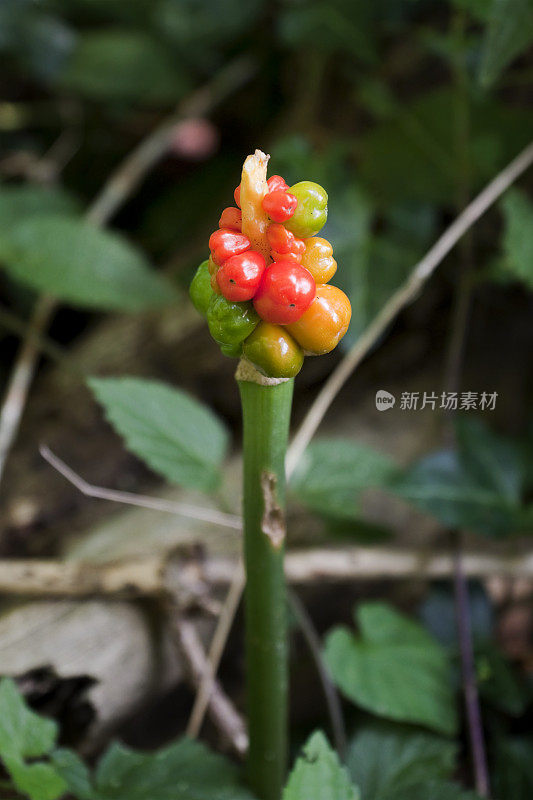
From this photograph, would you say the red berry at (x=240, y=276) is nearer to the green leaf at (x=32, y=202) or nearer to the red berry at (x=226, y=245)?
the red berry at (x=226, y=245)

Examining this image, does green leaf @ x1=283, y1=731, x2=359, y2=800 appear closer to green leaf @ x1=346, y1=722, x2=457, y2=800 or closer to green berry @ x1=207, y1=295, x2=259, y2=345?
green leaf @ x1=346, y1=722, x2=457, y2=800

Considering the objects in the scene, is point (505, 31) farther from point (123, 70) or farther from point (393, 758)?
point (123, 70)

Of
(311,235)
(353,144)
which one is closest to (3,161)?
(353,144)

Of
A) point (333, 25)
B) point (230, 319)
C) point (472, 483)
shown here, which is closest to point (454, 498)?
point (472, 483)

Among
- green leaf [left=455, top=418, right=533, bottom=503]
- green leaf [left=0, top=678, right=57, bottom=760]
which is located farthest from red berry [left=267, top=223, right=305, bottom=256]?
green leaf [left=455, top=418, right=533, bottom=503]

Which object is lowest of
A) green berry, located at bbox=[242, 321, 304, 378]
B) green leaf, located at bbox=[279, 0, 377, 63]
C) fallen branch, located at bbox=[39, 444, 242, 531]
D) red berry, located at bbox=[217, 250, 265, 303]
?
fallen branch, located at bbox=[39, 444, 242, 531]

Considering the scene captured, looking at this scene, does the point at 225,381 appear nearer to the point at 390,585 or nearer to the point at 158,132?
the point at 390,585
